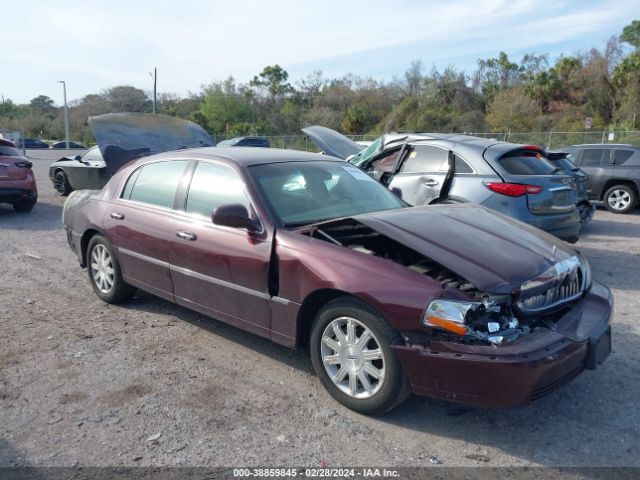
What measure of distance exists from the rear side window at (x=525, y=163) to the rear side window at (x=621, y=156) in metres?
6.33

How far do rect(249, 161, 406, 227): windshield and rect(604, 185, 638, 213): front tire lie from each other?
965cm

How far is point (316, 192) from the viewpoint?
457 cm

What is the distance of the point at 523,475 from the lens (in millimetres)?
2971

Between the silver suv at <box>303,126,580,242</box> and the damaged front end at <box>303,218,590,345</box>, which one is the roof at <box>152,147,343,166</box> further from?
the silver suv at <box>303,126,580,242</box>

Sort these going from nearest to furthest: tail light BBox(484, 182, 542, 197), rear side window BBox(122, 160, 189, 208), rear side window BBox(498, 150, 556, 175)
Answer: rear side window BBox(122, 160, 189, 208)
tail light BBox(484, 182, 542, 197)
rear side window BBox(498, 150, 556, 175)

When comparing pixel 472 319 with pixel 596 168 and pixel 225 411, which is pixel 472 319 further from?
pixel 596 168

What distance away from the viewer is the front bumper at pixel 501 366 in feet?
9.88

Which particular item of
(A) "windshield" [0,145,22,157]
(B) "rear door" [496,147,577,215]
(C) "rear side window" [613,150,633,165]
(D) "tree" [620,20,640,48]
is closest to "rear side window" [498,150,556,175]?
(B) "rear door" [496,147,577,215]

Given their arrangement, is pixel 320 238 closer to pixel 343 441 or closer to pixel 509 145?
pixel 343 441

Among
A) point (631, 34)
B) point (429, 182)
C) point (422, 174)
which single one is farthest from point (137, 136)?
point (631, 34)

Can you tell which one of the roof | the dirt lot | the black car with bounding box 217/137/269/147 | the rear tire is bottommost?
the dirt lot

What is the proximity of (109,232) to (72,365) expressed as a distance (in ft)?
5.07

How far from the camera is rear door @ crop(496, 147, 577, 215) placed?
6.76 metres

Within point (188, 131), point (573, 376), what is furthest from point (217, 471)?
point (188, 131)
